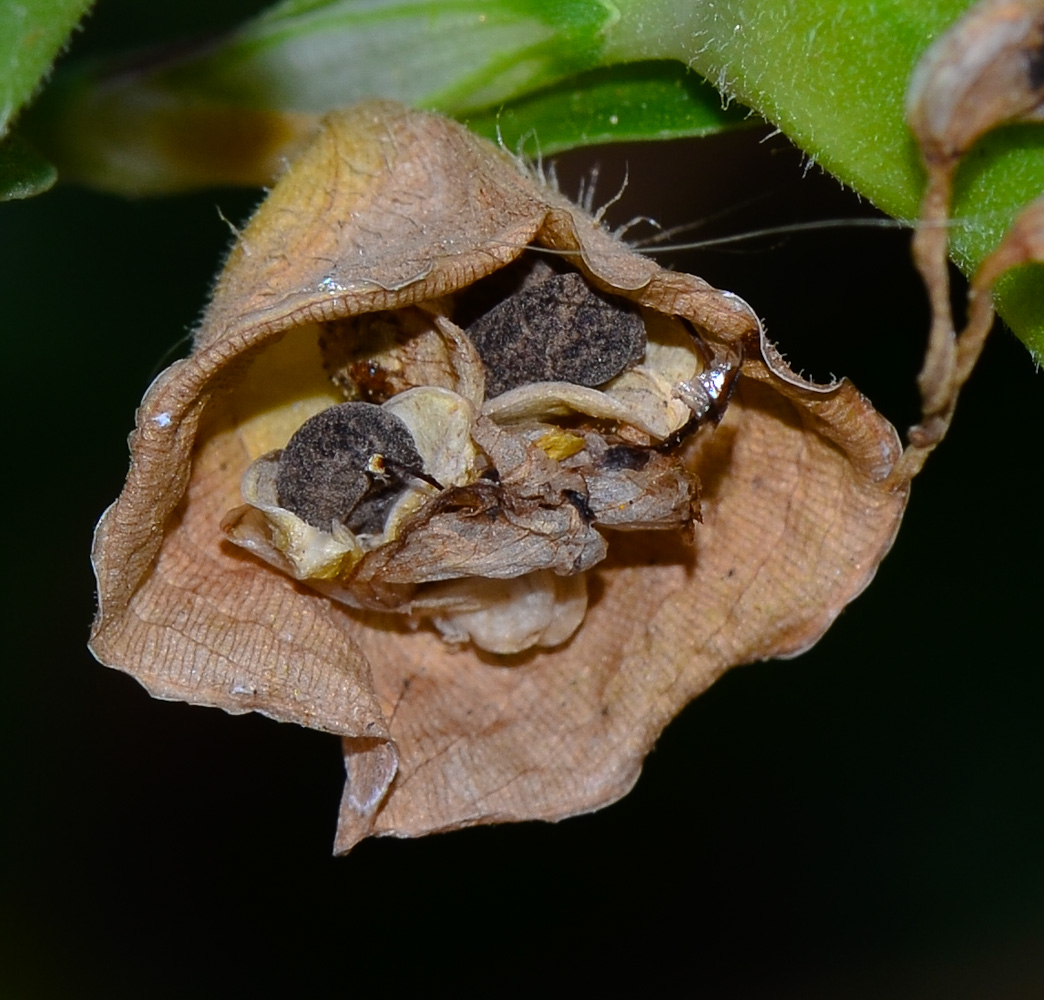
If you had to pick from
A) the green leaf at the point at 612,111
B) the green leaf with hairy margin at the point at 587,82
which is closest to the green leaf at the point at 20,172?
the green leaf with hairy margin at the point at 587,82

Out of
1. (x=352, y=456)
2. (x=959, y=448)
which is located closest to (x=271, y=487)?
(x=352, y=456)

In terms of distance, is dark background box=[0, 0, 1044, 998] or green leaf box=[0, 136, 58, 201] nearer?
green leaf box=[0, 136, 58, 201]

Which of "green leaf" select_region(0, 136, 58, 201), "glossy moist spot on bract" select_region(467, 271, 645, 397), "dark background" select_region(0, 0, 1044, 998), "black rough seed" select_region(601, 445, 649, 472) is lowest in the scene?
"dark background" select_region(0, 0, 1044, 998)

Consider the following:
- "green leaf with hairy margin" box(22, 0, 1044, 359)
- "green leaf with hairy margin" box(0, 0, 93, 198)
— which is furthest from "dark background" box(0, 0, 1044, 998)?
"green leaf with hairy margin" box(0, 0, 93, 198)

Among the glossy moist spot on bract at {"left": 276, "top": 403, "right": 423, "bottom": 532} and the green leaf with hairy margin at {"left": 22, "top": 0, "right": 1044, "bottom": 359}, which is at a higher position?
the green leaf with hairy margin at {"left": 22, "top": 0, "right": 1044, "bottom": 359}

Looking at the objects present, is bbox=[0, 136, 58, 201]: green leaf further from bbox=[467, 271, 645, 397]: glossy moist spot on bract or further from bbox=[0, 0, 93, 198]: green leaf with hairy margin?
bbox=[467, 271, 645, 397]: glossy moist spot on bract

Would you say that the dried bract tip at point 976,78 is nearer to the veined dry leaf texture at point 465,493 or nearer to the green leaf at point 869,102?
the green leaf at point 869,102

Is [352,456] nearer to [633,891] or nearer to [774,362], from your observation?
[774,362]

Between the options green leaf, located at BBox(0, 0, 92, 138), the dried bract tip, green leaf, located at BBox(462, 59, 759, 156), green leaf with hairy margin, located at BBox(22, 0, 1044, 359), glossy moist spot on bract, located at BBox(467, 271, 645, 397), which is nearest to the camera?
the dried bract tip

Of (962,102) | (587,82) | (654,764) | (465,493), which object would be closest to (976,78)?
(962,102)
